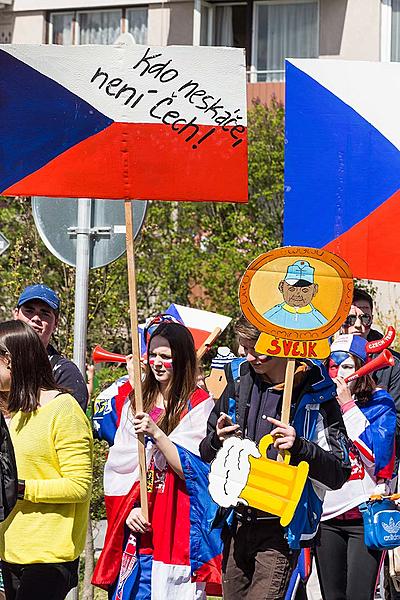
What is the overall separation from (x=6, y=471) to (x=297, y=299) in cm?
153

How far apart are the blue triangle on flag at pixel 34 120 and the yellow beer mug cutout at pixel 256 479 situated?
175 cm

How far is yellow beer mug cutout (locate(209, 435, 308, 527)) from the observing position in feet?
16.5

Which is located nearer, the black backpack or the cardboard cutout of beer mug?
the black backpack

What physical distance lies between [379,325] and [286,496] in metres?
14.4

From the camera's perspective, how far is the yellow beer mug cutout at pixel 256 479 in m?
5.04

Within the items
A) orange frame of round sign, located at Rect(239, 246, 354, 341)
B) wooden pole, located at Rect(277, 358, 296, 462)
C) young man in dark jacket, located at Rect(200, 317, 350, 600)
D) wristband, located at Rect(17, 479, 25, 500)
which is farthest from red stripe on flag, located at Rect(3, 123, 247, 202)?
wristband, located at Rect(17, 479, 25, 500)

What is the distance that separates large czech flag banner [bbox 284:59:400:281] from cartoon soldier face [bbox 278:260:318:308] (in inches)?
40.6

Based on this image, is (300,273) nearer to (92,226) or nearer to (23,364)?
(23,364)

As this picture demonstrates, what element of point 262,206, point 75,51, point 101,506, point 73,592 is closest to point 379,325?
point 262,206

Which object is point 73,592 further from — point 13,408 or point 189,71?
point 189,71

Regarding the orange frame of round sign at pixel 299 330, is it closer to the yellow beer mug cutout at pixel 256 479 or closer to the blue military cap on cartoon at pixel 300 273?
the blue military cap on cartoon at pixel 300 273

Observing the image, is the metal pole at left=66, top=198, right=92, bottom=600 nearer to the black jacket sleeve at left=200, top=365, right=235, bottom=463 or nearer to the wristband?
the black jacket sleeve at left=200, top=365, right=235, bottom=463

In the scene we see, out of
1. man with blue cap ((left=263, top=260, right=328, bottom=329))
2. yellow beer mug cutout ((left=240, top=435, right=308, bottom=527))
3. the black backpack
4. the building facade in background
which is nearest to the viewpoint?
the black backpack

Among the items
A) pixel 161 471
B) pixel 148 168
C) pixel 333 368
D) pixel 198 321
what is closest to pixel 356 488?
pixel 333 368
